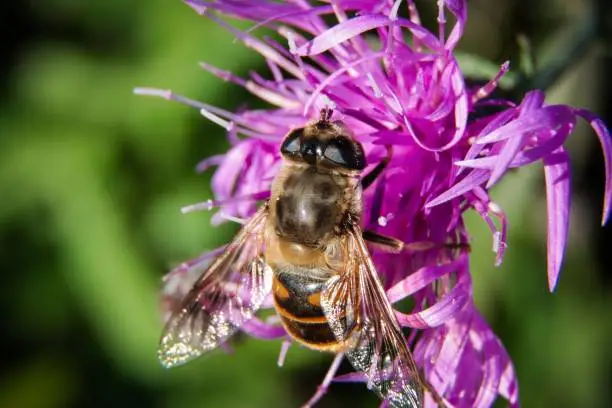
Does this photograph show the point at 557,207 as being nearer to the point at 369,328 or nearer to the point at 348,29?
the point at 369,328

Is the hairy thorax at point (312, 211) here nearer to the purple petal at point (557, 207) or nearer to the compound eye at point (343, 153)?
the compound eye at point (343, 153)

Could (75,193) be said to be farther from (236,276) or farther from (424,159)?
(424,159)

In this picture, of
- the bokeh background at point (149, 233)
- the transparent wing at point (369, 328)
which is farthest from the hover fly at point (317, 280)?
the bokeh background at point (149, 233)

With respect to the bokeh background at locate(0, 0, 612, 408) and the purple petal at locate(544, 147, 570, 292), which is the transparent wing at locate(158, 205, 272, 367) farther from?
the bokeh background at locate(0, 0, 612, 408)

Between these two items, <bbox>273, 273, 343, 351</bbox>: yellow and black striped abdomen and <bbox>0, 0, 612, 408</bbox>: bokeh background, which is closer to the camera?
<bbox>273, 273, 343, 351</bbox>: yellow and black striped abdomen

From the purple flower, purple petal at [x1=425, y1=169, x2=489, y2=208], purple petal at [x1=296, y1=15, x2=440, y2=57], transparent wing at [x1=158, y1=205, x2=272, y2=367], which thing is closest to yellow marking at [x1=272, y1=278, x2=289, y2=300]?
transparent wing at [x1=158, y1=205, x2=272, y2=367]

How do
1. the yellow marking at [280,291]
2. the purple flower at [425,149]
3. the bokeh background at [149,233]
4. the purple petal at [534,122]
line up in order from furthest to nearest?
the bokeh background at [149,233] < the yellow marking at [280,291] < the purple flower at [425,149] < the purple petal at [534,122]

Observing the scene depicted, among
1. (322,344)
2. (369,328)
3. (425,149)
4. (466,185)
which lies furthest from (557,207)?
(322,344)
